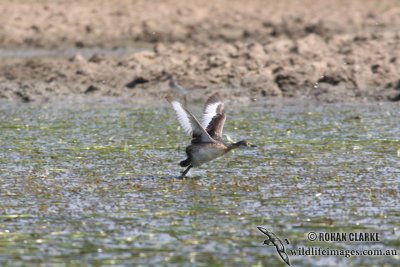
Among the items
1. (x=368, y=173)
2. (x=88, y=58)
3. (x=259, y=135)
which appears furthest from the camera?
(x=88, y=58)

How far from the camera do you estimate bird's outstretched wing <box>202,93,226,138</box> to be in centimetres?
1488

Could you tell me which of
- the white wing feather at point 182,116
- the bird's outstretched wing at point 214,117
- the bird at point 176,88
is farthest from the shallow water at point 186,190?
the bird at point 176,88

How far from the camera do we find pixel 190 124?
45.7ft

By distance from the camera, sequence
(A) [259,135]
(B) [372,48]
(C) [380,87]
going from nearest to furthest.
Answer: (A) [259,135], (C) [380,87], (B) [372,48]

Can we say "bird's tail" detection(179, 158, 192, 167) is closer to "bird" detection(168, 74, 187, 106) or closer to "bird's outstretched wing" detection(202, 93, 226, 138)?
"bird's outstretched wing" detection(202, 93, 226, 138)

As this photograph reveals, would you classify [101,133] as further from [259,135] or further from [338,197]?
[338,197]

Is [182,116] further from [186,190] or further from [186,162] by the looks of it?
[186,190]

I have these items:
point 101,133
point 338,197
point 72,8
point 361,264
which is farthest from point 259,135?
point 72,8

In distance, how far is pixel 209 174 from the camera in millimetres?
14828

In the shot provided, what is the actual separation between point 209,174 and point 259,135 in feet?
11.8

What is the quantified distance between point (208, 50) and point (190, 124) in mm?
12212
